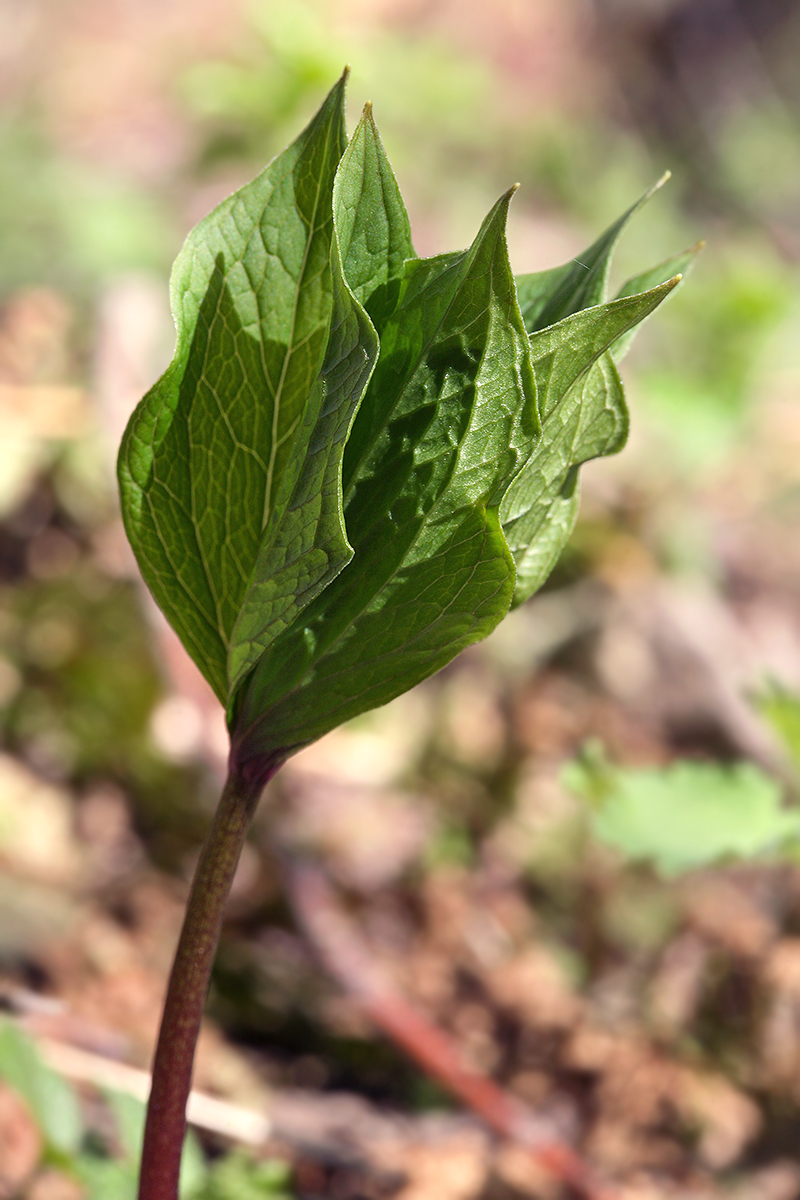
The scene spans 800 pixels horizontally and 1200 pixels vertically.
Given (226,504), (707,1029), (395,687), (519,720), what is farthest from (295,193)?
(519,720)

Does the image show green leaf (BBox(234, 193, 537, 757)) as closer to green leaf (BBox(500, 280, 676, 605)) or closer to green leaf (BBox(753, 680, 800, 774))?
green leaf (BBox(500, 280, 676, 605))

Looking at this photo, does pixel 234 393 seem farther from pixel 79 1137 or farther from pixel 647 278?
pixel 79 1137

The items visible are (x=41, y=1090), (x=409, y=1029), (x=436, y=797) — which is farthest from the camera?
(x=436, y=797)

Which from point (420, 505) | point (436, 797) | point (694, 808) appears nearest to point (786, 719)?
point (694, 808)

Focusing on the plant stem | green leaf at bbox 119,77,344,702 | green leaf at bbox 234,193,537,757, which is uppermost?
green leaf at bbox 119,77,344,702

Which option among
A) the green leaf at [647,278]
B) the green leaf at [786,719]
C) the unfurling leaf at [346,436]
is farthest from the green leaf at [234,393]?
the green leaf at [786,719]

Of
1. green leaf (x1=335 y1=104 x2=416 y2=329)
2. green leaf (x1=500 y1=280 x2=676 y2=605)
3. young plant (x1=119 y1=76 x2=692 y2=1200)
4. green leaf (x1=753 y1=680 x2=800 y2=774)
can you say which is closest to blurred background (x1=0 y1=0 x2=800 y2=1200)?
green leaf (x1=753 y1=680 x2=800 y2=774)

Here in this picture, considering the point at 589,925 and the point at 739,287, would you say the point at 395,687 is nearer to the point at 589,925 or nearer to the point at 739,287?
the point at 589,925
